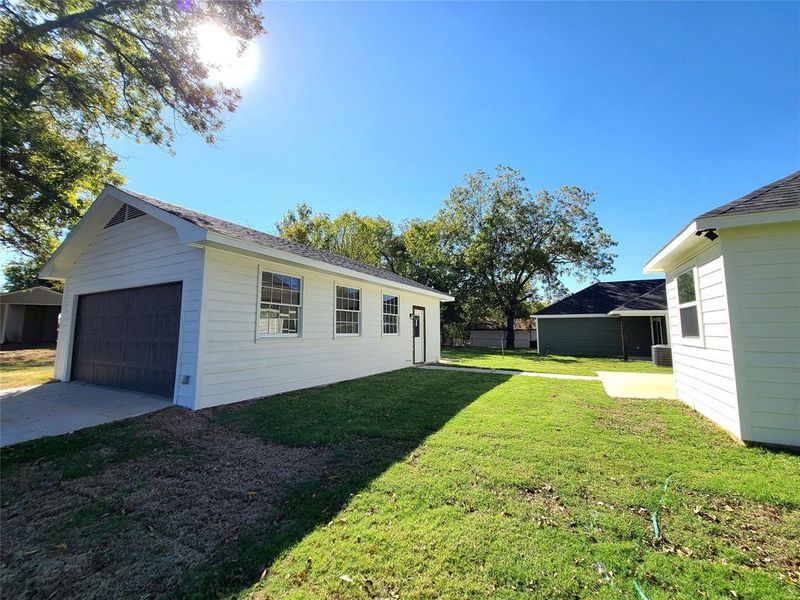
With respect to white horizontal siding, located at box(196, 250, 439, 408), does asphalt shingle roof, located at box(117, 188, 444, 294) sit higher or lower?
higher

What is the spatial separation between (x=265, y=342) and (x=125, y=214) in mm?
4536

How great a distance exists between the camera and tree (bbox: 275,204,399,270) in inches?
1220

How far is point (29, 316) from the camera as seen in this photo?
20.9 meters

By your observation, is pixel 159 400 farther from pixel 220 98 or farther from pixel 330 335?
pixel 220 98

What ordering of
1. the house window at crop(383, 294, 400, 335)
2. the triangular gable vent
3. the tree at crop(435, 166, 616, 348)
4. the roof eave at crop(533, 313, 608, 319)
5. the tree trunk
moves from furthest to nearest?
the tree trunk, the tree at crop(435, 166, 616, 348), the roof eave at crop(533, 313, 608, 319), the house window at crop(383, 294, 400, 335), the triangular gable vent

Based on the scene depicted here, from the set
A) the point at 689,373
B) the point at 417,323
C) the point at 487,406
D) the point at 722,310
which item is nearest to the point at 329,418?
the point at 487,406

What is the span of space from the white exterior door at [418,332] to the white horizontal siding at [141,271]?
8.73 m

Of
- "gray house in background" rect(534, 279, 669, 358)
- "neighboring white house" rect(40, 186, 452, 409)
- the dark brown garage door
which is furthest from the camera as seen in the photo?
"gray house in background" rect(534, 279, 669, 358)

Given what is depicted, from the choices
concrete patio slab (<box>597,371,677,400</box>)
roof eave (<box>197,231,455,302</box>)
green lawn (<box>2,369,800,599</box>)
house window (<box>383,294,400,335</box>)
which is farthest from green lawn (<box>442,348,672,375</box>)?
green lawn (<box>2,369,800,599</box>)

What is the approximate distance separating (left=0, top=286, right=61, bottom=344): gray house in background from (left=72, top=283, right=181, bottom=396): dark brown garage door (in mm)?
17497

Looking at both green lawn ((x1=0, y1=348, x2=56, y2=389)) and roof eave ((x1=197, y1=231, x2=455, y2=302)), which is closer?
roof eave ((x1=197, y1=231, x2=455, y2=302))

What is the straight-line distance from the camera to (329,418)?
5844mm

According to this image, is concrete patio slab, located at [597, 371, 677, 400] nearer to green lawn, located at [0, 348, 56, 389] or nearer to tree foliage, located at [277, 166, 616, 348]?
green lawn, located at [0, 348, 56, 389]

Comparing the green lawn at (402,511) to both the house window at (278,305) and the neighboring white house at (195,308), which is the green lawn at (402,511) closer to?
the neighboring white house at (195,308)
